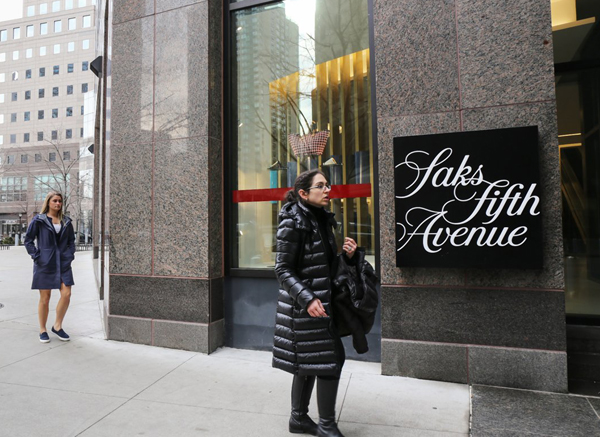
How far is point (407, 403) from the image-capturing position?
362 centimetres

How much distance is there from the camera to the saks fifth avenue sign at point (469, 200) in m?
3.83

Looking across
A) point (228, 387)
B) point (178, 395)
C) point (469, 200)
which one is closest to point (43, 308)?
point (178, 395)

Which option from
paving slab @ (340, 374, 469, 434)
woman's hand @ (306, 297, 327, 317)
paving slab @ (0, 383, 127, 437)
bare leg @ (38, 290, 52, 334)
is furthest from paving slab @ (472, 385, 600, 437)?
bare leg @ (38, 290, 52, 334)

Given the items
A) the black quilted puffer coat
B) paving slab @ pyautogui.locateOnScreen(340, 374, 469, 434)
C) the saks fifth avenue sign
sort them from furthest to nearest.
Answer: the saks fifth avenue sign < paving slab @ pyautogui.locateOnScreen(340, 374, 469, 434) < the black quilted puffer coat

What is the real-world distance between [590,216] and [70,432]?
21.7 ft

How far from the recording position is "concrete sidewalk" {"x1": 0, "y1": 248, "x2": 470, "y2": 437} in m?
3.15

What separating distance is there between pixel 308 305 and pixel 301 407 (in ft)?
2.92

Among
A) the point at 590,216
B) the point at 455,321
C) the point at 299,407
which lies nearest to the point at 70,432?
the point at 299,407

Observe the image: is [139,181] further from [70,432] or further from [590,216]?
[590,216]

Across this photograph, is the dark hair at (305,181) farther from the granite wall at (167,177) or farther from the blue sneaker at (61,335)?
the blue sneaker at (61,335)

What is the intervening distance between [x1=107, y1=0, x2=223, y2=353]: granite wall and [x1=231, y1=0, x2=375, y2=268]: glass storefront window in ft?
1.20

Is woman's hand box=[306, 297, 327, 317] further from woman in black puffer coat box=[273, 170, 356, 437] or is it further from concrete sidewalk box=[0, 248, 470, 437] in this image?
concrete sidewalk box=[0, 248, 470, 437]

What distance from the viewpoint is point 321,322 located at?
9.05 ft

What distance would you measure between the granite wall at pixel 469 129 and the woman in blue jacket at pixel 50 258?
4.17 metres
